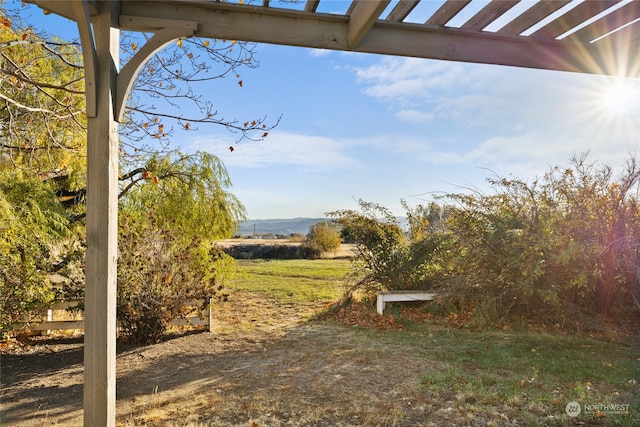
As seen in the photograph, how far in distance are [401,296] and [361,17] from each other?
5278mm

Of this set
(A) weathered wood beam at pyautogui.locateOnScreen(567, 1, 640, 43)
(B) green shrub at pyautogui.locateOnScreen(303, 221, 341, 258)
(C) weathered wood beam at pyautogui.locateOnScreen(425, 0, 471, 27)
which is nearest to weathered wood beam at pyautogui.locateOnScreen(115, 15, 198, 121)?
(C) weathered wood beam at pyautogui.locateOnScreen(425, 0, 471, 27)

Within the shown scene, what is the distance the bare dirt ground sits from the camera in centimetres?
300

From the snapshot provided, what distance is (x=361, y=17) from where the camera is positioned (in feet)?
6.37

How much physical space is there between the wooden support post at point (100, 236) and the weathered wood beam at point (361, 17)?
1.21 m

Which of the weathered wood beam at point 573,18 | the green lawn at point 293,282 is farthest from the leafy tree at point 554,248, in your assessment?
the weathered wood beam at point 573,18

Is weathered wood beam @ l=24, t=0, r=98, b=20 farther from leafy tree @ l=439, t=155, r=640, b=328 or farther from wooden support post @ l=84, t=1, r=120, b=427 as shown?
leafy tree @ l=439, t=155, r=640, b=328

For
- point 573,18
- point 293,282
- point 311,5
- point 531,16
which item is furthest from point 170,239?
point 293,282

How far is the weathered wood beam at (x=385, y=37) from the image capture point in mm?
2047

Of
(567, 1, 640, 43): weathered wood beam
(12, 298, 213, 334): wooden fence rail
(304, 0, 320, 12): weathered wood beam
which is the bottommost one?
(12, 298, 213, 334): wooden fence rail

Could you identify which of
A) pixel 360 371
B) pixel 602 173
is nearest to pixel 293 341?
pixel 360 371

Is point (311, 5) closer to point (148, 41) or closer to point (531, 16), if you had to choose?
point (148, 41)

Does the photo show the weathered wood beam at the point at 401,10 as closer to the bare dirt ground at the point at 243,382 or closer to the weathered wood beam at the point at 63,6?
the weathered wood beam at the point at 63,6

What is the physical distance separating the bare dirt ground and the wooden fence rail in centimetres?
18

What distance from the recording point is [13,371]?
4184mm
